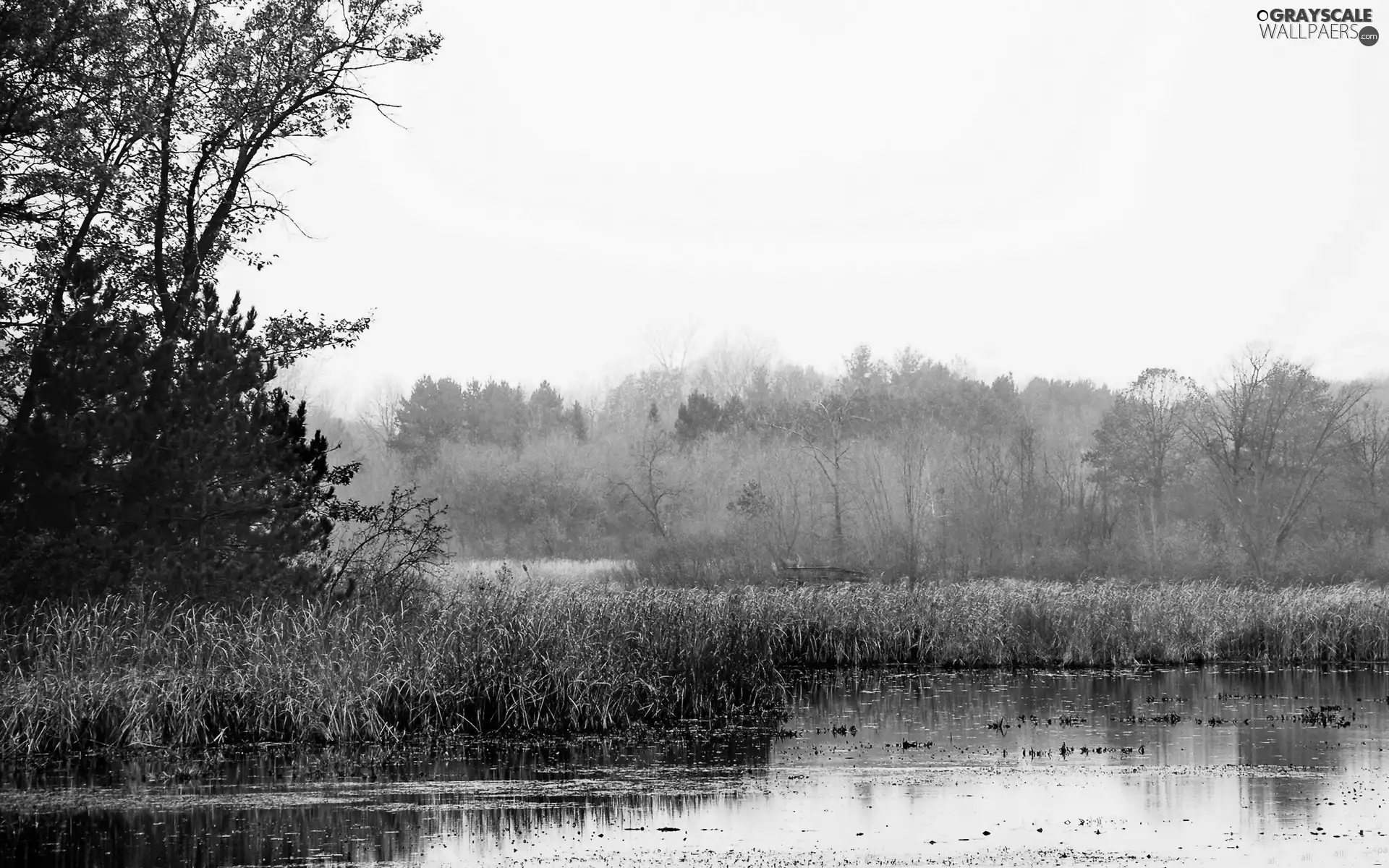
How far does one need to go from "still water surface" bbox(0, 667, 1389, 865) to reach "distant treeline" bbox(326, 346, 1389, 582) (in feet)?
59.4

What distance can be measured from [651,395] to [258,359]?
226 feet

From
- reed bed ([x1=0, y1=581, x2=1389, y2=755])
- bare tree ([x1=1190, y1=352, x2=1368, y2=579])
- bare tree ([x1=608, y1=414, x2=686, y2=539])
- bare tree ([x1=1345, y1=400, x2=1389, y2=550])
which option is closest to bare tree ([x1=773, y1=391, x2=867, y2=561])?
bare tree ([x1=608, y1=414, x2=686, y2=539])

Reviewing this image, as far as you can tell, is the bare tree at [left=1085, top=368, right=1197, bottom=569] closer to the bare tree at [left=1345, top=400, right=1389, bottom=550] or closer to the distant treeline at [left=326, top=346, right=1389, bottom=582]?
the distant treeline at [left=326, top=346, right=1389, bottom=582]

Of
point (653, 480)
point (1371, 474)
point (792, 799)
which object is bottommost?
point (792, 799)

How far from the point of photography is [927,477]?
1999 inches

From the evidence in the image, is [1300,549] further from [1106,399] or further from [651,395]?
[651,395]

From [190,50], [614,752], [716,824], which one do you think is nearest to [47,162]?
[190,50]

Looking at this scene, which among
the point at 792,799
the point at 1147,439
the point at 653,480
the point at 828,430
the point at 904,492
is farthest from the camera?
the point at 828,430

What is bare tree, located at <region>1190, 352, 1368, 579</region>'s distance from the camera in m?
42.8

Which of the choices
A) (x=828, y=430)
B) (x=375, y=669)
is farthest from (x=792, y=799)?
(x=828, y=430)

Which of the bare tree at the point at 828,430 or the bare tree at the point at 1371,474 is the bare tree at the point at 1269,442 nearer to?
the bare tree at the point at 1371,474

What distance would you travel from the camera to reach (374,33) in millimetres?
21953

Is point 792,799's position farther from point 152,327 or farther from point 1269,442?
point 1269,442

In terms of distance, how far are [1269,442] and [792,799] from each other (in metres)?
39.2
